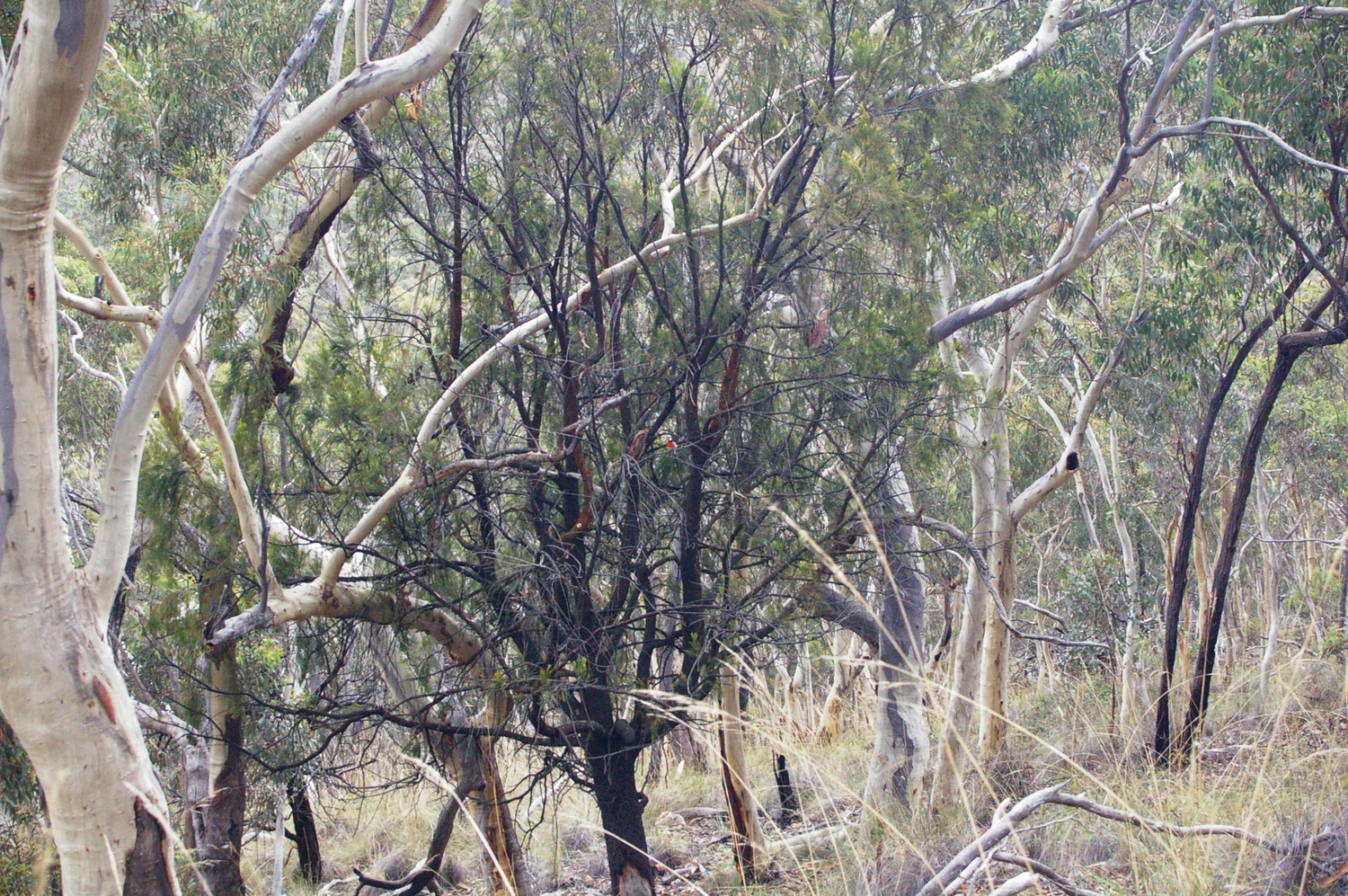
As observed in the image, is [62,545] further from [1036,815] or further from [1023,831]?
[1036,815]

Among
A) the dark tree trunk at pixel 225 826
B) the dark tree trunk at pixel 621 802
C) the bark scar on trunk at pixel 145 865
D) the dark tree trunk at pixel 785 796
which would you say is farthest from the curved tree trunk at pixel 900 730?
the bark scar on trunk at pixel 145 865

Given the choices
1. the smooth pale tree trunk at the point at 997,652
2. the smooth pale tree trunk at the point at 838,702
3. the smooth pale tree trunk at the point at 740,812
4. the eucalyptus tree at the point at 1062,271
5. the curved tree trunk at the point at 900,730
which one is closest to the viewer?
the eucalyptus tree at the point at 1062,271

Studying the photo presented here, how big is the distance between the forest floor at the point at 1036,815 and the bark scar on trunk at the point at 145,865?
1.53 meters

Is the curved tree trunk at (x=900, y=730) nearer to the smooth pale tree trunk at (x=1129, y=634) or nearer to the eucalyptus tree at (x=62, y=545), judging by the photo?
the smooth pale tree trunk at (x=1129, y=634)

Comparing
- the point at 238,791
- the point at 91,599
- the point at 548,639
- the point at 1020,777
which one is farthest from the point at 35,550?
the point at 1020,777

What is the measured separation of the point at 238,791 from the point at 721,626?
10.1 ft

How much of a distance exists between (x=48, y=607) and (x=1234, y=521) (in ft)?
19.7

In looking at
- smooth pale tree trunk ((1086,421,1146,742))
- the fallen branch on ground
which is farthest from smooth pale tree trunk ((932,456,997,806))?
the fallen branch on ground

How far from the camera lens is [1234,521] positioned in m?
6.12

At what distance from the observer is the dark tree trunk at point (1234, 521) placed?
233 inches

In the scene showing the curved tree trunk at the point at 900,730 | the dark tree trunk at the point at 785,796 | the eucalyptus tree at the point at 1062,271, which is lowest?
the dark tree trunk at the point at 785,796

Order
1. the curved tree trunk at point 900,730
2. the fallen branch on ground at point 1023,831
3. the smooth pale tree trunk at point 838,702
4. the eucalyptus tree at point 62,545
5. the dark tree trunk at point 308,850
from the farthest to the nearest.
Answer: the smooth pale tree trunk at point 838,702
the dark tree trunk at point 308,850
the curved tree trunk at point 900,730
the eucalyptus tree at point 62,545
the fallen branch on ground at point 1023,831

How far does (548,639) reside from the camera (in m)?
5.19

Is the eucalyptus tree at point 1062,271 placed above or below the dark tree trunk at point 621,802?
above
